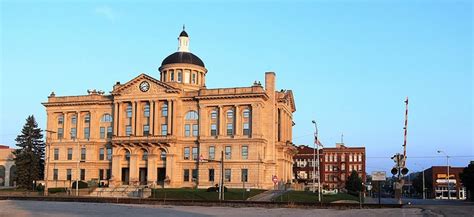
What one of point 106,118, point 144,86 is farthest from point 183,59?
point 106,118

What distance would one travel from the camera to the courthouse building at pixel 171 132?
309 feet

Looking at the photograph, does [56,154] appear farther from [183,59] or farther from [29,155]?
[183,59]

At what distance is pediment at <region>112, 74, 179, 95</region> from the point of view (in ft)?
320

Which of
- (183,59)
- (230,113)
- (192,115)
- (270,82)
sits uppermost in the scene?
(183,59)

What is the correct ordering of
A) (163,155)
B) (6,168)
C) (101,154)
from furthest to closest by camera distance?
1. (6,168)
2. (101,154)
3. (163,155)

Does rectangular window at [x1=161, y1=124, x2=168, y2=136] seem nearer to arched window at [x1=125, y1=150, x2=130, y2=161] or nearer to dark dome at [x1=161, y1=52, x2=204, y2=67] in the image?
arched window at [x1=125, y1=150, x2=130, y2=161]

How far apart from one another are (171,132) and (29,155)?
91.7 feet

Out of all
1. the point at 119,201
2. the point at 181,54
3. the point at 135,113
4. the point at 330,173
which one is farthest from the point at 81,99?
the point at 330,173

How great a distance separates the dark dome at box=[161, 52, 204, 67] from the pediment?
355 inches

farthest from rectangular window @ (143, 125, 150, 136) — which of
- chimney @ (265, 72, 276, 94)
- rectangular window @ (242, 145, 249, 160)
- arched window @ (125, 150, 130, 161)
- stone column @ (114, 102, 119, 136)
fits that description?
chimney @ (265, 72, 276, 94)

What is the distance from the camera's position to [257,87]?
9381cm

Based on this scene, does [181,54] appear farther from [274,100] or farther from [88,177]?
[88,177]

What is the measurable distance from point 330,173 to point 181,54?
7191 centimetres

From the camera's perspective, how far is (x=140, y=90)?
9906cm
